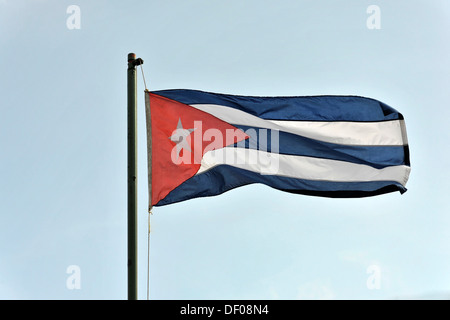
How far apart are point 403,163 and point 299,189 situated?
7.20 ft

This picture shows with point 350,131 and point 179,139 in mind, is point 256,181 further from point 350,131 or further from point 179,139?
point 350,131

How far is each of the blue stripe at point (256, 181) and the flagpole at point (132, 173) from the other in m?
1.42

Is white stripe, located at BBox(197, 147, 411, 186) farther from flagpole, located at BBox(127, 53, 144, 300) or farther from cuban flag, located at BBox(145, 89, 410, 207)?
flagpole, located at BBox(127, 53, 144, 300)

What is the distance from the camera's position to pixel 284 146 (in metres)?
12.5

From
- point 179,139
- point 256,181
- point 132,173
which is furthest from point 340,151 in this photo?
point 132,173

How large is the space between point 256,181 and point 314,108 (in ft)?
6.77

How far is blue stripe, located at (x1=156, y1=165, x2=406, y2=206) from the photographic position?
37.1 ft

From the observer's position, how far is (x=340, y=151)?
12.9m

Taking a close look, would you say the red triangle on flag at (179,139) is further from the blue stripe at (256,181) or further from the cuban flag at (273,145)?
the blue stripe at (256,181)

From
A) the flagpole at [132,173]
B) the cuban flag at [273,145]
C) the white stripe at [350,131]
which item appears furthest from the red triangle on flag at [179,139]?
the flagpole at [132,173]

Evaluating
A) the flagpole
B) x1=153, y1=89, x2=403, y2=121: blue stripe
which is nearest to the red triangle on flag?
x1=153, y1=89, x2=403, y2=121: blue stripe

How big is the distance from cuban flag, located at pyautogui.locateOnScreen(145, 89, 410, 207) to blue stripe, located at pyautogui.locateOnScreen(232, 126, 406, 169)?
0.06ft

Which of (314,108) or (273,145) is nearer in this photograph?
(273,145)

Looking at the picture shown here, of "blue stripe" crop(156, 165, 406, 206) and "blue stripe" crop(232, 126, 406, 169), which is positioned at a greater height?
"blue stripe" crop(232, 126, 406, 169)
